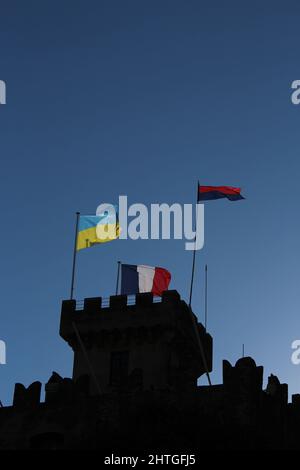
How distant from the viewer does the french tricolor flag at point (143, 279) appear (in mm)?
61812

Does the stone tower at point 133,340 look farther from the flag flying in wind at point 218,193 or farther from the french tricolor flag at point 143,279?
the flag flying in wind at point 218,193

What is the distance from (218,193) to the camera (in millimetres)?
59406

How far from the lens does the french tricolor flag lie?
61812 mm

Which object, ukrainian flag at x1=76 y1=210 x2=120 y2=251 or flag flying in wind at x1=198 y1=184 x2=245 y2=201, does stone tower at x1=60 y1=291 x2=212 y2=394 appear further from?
flag flying in wind at x1=198 y1=184 x2=245 y2=201

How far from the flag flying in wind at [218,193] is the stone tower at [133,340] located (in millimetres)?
6315

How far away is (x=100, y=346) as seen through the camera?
197 ft

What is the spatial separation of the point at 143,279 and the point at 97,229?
4407 mm

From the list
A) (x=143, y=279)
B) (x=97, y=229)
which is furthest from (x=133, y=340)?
(x=97, y=229)

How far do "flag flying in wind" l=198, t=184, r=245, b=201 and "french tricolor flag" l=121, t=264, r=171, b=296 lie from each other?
5971mm
